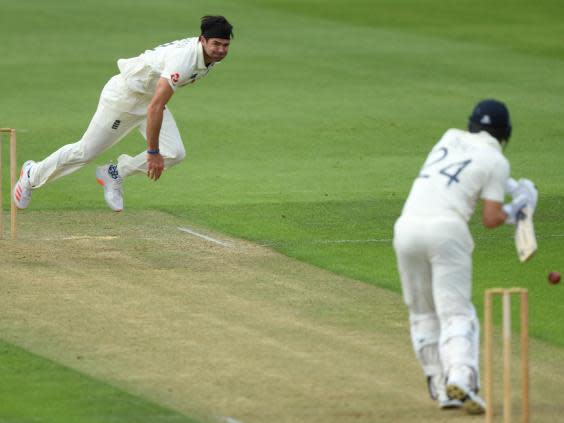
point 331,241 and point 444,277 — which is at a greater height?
point 444,277

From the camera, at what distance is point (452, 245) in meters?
8.87

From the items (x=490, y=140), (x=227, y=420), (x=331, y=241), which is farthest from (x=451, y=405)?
(x=331, y=241)

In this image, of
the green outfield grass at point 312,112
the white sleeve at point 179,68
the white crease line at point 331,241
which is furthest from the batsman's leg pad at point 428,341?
the white crease line at point 331,241

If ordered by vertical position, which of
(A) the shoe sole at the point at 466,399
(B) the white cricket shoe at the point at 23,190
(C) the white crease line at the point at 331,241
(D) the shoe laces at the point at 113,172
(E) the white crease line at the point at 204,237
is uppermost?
(D) the shoe laces at the point at 113,172

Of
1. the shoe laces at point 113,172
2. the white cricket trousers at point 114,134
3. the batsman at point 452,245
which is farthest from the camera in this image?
the shoe laces at point 113,172

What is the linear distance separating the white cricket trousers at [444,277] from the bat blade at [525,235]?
0.95ft

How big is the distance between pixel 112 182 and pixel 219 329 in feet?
12.2

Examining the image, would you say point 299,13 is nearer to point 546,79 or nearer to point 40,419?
point 546,79

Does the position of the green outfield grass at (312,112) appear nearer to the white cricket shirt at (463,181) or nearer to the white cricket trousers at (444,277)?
the white cricket trousers at (444,277)

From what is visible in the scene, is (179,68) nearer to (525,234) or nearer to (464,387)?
(525,234)

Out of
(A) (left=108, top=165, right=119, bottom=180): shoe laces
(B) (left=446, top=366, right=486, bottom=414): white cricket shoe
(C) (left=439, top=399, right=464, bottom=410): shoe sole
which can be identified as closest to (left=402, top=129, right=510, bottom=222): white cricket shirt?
(B) (left=446, top=366, right=486, bottom=414): white cricket shoe

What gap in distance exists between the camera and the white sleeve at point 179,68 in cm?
1280

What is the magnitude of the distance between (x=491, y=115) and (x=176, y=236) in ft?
19.6

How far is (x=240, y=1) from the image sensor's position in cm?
3488
